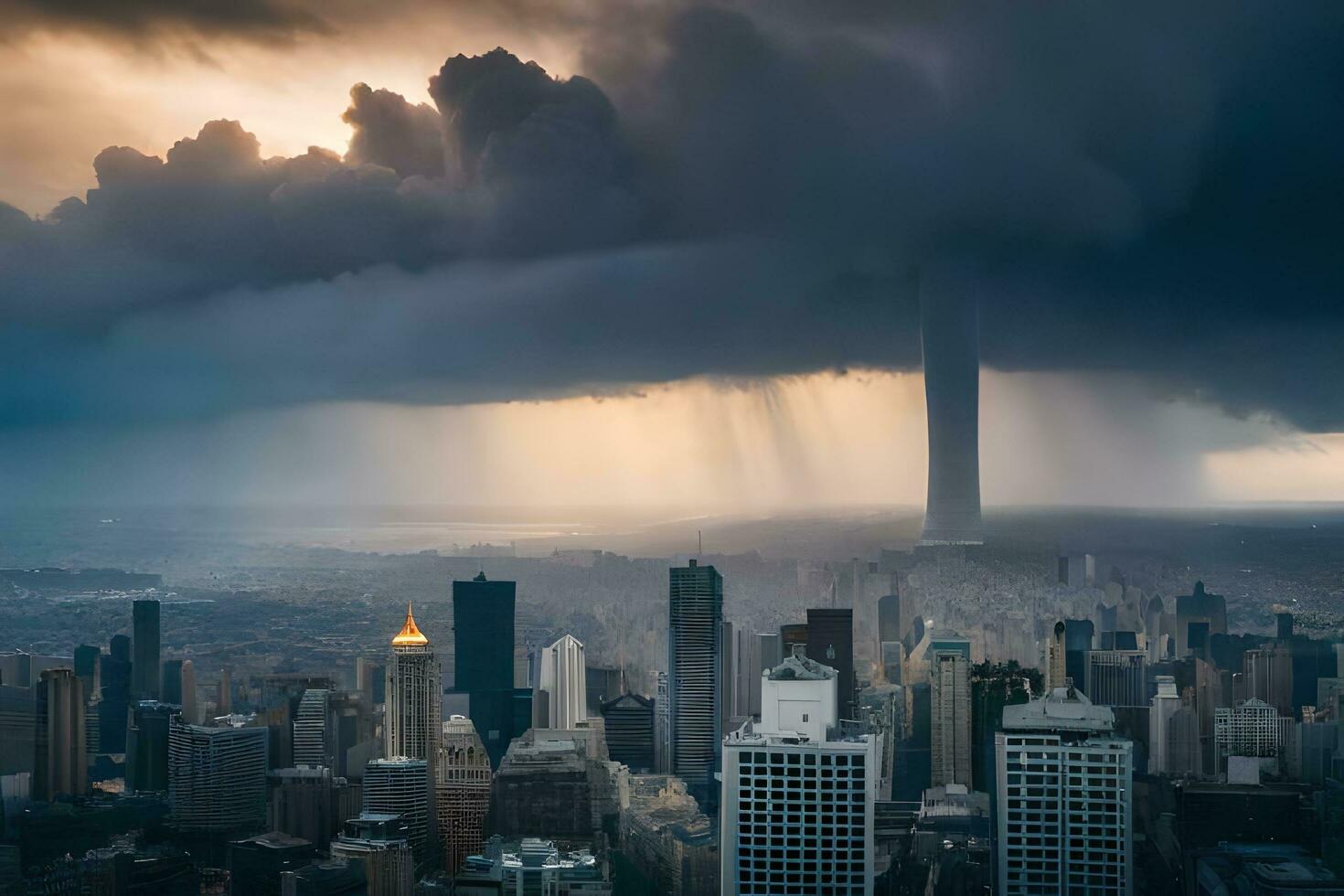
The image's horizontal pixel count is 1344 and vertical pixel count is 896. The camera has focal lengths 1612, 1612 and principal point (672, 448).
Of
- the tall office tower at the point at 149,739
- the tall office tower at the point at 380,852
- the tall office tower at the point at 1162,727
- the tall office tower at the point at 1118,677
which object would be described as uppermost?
the tall office tower at the point at 1118,677

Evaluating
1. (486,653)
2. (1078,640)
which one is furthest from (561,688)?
(1078,640)

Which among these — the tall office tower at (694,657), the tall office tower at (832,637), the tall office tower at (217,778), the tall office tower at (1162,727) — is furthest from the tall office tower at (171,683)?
the tall office tower at (1162,727)

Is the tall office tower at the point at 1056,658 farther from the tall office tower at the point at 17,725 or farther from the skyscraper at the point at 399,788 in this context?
the tall office tower at the point at 17,725

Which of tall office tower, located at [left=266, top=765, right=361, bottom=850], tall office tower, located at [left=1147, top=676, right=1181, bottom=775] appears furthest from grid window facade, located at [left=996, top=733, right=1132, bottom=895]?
tall office tower, located at [left=266, top=765, right=361, bottom=850]

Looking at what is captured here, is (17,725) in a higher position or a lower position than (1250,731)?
lower

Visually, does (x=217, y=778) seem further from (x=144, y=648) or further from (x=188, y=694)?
(x=144, y=648)
